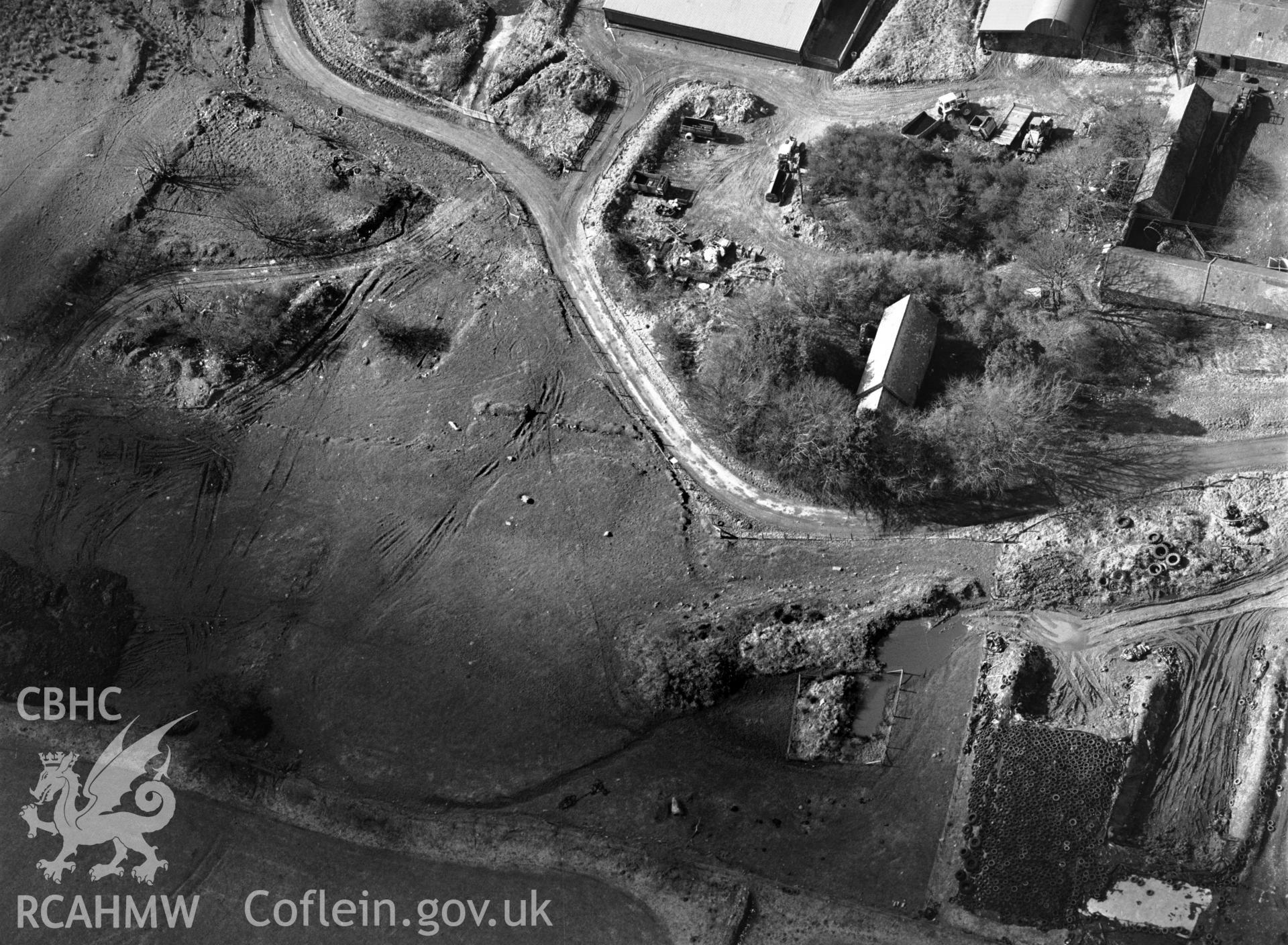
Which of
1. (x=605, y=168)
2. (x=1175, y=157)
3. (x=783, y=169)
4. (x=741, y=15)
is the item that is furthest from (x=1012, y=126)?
(x=605, y=168)

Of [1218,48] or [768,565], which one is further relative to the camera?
[1218,48]

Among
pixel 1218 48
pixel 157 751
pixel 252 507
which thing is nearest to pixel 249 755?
pixel 157 751

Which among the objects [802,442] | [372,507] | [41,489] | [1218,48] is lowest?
[41,489]

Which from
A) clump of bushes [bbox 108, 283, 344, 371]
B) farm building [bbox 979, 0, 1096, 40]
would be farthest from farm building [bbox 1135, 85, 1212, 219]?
clump of bushes [bbox 108, 283, 344, 371]

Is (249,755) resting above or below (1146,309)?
below

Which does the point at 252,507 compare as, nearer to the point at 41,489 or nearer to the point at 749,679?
the point at 41,489

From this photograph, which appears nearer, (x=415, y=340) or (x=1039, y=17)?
(x=1039, y=17)

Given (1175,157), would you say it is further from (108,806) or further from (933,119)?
(108,806)

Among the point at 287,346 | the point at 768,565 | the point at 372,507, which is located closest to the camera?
the point at 768,565
